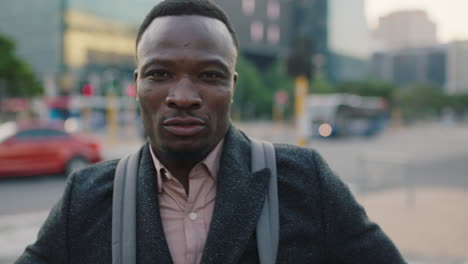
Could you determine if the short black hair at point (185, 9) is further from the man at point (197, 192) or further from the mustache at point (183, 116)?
the mustache at point (183, 116)

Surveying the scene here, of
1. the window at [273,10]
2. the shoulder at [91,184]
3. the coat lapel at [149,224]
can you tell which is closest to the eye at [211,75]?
the coat lapel at [149,224]

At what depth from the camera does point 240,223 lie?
1.33m

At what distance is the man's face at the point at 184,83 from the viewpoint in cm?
132

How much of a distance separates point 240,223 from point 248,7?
192 feet

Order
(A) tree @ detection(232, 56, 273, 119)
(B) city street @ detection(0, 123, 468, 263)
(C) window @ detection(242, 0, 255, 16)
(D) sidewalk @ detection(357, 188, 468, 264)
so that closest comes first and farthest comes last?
Answer: 1. (D) sidewalk @ detection(357, 188, 468, 264)
2. (B) city street @ detection(0, 123, 468, 263)
3. (A) tree @ detection(232, 56, 273, 119)
4. (C) window @ detection(242, 0, 255, 16)

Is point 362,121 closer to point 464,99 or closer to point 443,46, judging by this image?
point 464,99

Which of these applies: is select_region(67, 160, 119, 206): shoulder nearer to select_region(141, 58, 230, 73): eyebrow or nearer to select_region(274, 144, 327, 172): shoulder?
select_region(141, 58, 230, 73): eyebrow

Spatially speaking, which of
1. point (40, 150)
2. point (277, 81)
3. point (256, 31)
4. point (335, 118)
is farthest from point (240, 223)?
point (256, 31)

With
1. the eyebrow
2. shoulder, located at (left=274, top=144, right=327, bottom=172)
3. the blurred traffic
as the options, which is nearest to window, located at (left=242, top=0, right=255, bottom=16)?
the blurred traffic

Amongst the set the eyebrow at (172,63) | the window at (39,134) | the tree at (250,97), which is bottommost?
the tree at (250,97)

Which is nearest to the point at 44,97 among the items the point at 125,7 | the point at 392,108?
the point at 125,7

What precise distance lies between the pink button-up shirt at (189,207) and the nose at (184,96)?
0.62 feet

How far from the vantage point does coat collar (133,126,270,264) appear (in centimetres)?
129

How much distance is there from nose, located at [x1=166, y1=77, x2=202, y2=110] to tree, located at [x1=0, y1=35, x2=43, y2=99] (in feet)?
115
